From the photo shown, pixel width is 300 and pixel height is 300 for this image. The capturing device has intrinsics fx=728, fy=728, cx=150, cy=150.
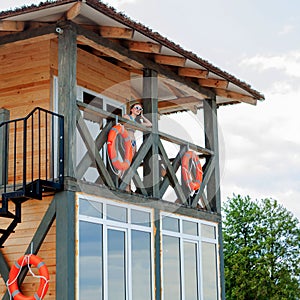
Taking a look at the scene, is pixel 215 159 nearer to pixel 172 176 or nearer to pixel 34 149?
pixel 172 176

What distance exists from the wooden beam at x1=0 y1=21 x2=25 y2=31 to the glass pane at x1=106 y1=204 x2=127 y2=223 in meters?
2.83

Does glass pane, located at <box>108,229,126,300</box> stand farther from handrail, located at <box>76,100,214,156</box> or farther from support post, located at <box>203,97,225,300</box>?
support post, located at <box>203,97,225,300</box>

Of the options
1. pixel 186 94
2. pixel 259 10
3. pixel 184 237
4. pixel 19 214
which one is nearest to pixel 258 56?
pixel 259 10

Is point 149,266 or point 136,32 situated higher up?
point 136,32

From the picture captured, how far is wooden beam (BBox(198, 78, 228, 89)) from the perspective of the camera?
42.9 ft

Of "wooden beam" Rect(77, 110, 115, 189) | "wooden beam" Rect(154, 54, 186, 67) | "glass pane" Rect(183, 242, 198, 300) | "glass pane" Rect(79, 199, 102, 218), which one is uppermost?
"wooden beam" Rect(154, 54, 186, 67)

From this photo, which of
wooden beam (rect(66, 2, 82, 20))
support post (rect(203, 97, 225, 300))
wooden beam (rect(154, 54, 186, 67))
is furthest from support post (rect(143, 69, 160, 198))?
wooden beam (rect(66, 2, 82, 20))

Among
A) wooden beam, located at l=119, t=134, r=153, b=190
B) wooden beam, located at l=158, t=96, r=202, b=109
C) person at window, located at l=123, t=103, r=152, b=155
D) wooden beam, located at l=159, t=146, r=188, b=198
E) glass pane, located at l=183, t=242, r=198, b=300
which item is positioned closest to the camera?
wooden beam, located at l=119, t=134, r=153, b=190

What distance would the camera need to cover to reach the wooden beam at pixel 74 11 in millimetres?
9461

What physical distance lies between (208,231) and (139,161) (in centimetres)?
262

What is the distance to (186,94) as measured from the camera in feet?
47.2

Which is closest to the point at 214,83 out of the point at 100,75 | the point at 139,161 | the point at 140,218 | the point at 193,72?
the point at 193,72

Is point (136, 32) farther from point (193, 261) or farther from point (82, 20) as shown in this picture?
point (193, 261)

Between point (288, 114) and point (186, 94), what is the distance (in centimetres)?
2352
